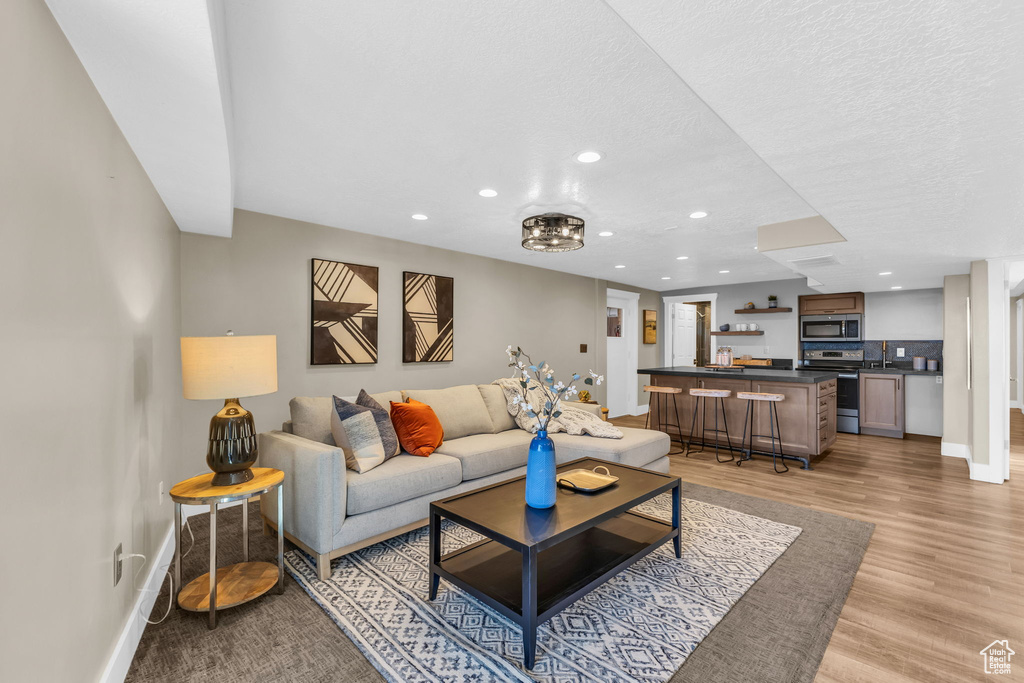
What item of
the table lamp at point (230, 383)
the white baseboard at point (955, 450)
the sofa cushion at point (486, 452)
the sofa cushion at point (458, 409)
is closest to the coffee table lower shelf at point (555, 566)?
the sofa cushion at point (486, 452)

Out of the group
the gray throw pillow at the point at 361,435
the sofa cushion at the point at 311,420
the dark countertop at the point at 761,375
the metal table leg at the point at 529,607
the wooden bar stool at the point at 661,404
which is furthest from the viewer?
the wooden bar stool at the point at 661,404

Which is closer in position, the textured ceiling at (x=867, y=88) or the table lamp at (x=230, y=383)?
the textured ceiling at (x=867, y=88)

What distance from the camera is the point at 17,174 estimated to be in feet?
3.44

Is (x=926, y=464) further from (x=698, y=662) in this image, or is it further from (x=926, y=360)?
(x=698, y=662)

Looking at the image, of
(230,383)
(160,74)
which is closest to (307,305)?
(230,383)

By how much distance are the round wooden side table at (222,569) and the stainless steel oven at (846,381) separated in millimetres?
6975

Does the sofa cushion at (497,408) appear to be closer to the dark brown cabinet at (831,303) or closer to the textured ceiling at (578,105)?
the textured ceiling at (578,105)

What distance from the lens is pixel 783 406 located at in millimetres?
4883

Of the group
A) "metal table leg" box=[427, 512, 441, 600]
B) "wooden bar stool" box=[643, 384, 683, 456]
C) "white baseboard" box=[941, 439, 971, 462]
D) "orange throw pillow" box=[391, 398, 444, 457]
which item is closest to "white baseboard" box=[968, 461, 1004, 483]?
"white baseboard" box=[941, 439, 971, 462]

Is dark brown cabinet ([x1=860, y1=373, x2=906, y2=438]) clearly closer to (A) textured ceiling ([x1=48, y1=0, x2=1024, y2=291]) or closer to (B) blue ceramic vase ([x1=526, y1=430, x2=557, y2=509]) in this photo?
(A) textured ceiling ([x1=48, y1=0, x2=1024, y2=291])

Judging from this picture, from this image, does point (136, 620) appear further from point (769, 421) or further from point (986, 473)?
point (986, 473)

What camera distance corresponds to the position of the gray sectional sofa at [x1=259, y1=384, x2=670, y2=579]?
2451 millimetres

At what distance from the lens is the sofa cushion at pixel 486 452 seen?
3.24m

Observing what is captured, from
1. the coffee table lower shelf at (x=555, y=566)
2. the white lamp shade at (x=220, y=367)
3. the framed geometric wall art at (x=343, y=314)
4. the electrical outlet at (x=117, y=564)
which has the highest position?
the framed geometric wall art at (x=343, y=314)
